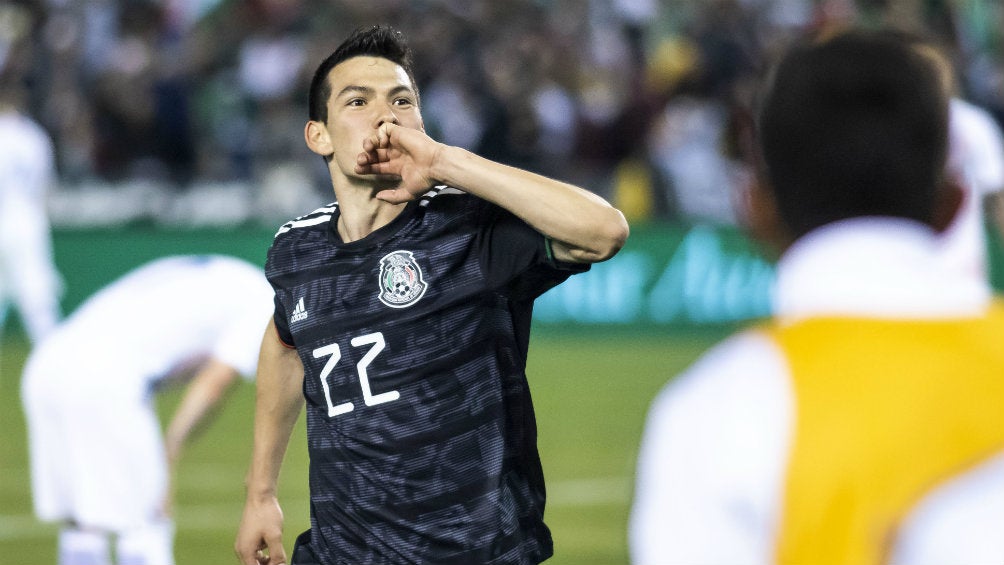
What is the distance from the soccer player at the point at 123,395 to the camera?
5.43 m

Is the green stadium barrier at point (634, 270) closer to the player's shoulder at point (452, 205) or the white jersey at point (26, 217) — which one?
the white jersey at point (26, 217)

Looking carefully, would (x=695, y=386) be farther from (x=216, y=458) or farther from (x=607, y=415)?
(x=607, y=415)

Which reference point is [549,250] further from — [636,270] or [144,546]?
[636,270]

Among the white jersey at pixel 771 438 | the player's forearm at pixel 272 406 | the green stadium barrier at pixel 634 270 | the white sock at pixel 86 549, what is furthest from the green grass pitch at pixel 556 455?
the white jersey at pixel 771 438

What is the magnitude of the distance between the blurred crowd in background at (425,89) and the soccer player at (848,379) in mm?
13774

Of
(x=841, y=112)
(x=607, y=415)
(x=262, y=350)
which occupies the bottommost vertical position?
(x=607, y=415)

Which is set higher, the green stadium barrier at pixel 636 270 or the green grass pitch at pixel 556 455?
the green stadium barrier at pixel 636 270

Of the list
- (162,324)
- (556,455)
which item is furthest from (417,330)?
(556,455)

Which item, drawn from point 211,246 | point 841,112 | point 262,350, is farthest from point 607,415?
point 841,112

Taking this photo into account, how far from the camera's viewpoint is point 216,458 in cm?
1005

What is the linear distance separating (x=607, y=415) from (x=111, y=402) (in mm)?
6309

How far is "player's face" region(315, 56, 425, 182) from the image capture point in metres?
3.71

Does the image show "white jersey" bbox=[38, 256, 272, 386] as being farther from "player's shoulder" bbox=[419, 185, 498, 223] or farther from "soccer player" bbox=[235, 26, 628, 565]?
"player's shoulder" bbox=[419, 185, 498, 223]

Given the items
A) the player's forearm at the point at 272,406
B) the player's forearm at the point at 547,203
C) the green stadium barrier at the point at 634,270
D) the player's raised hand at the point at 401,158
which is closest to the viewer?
the player's forearm at the point at 547,203
